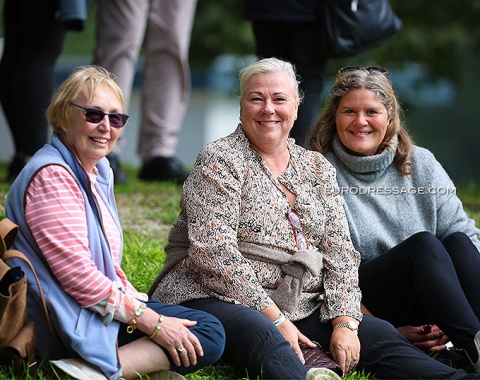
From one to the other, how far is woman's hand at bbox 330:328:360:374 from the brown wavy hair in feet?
3.24

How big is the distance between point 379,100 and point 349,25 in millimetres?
1303

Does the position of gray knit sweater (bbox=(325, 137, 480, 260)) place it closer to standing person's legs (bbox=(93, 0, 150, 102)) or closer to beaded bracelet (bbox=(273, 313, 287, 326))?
beaded bracelet (bbox=(273, 313, 287, 326))

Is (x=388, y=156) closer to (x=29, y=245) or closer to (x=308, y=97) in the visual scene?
(x=308, y=97)

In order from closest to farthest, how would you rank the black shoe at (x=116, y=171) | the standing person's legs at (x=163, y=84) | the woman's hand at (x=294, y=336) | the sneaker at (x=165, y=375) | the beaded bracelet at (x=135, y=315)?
the beaded bracelet at (x=135, y=315) → the sneaker at (x=165, y=375) → the woman's hand at (x=294, y=336) → the black shoe at (x=116, y=171) → the standing person's legs at (x=163, y=84)

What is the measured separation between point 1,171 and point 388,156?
383cm

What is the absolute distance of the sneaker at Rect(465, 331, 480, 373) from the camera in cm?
397

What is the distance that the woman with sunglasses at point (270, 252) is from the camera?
149 inches

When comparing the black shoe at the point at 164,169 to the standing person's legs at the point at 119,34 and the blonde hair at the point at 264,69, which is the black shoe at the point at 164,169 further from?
the blonde hair at the point at 264,69

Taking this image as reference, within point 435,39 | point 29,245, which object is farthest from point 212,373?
point 435,39

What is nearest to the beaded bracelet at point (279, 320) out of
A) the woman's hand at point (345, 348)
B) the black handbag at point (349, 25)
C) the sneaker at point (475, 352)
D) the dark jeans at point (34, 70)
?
the woman's hand at point (345, 348)

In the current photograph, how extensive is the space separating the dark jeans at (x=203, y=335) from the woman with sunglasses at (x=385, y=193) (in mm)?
993

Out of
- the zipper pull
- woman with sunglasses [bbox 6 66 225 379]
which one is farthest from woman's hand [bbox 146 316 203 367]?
the zipper pull

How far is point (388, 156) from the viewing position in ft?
15.0

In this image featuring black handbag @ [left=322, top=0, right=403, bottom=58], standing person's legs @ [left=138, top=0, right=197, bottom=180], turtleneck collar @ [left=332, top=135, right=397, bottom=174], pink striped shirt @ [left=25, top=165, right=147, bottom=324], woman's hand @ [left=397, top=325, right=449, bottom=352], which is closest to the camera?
pink striped shirt @ [left=25, top=165, right=147, bottom=324]
